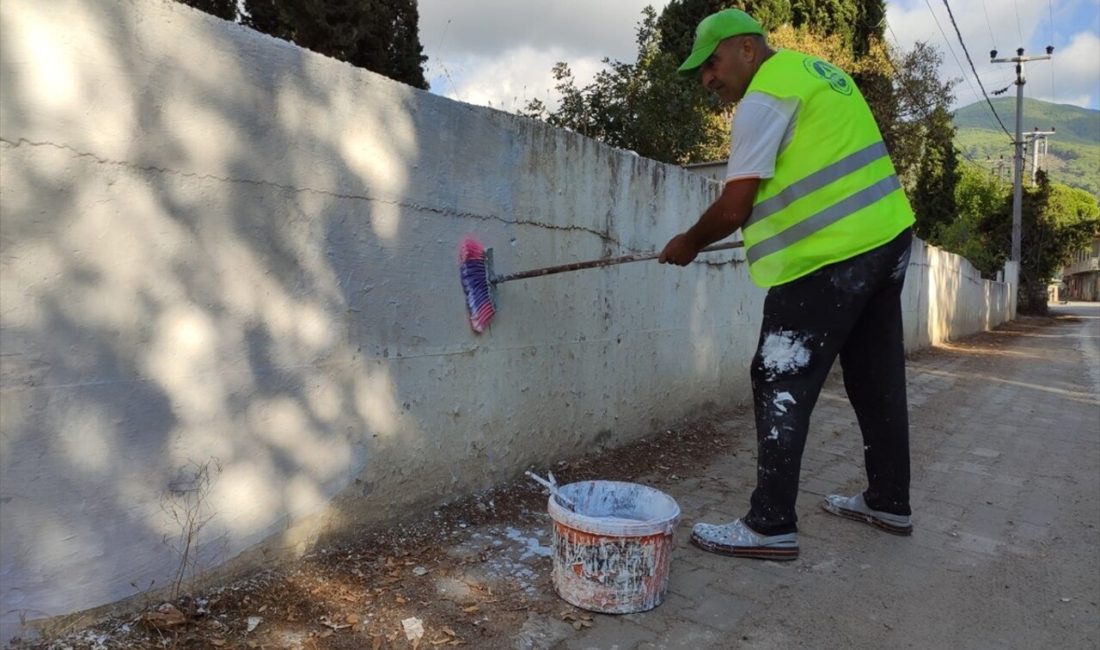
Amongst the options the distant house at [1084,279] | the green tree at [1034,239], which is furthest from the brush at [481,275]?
the distant house at [1084,279]

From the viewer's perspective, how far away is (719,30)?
2.66 m

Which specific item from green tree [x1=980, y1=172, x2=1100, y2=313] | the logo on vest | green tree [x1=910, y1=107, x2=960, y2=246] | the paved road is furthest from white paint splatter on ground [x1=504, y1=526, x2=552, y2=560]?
green tree [x1=980, y1=172, x2=1100, y2=313]

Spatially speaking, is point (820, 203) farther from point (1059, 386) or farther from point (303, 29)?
point (1059, 386)

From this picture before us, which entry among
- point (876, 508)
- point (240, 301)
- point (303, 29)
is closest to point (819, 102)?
point (876, 508)

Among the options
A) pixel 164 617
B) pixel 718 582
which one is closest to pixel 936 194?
pixel 718 582

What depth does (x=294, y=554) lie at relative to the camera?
2.43m

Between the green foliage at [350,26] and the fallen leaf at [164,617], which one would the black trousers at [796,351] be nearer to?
the fallen leaf at [164,617]

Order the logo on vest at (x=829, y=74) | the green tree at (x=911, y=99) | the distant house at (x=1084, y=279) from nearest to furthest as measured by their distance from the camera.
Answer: the logo on vest at (x=829, y=74)
the green tree at (x=911, y=99)
the distant house at (x=1084, y=279)

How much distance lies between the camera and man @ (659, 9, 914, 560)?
2547 millimetres

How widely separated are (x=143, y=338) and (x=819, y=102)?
2.27 metres

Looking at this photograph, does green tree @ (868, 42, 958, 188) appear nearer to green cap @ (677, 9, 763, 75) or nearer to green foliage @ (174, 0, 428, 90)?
green foliage @ (174, 0, 428, 90)

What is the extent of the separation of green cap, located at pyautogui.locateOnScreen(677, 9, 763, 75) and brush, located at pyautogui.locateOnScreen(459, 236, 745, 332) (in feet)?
2.50

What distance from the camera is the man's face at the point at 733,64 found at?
2.68 m

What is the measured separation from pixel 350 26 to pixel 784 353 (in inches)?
250
